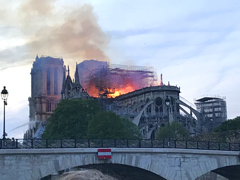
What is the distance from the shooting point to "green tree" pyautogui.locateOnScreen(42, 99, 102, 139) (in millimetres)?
83875

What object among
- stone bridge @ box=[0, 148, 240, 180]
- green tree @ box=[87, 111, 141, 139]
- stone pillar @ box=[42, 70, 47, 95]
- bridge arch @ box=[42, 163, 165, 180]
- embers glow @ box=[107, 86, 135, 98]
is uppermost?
stone pillar @ box=[42, 70, 47, 95]

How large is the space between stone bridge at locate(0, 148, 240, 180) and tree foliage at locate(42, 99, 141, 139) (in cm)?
3210

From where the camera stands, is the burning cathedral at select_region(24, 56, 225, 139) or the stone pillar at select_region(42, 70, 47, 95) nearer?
the burning cathedral at select_region(24, 56, 225, 139)

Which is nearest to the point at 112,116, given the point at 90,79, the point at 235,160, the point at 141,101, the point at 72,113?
the point at 72,113

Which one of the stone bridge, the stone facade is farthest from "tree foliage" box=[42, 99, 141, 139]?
the stone facade

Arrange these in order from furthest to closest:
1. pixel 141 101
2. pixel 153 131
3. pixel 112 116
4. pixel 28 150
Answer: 1. pixel 141 101
2. pixel 153 131
3. pixel 112 116
4. pixel 28 150

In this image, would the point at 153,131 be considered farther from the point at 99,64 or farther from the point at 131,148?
the point at 131,148

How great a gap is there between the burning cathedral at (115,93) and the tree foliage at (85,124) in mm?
33092

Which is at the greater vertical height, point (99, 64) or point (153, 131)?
point (99, 64)

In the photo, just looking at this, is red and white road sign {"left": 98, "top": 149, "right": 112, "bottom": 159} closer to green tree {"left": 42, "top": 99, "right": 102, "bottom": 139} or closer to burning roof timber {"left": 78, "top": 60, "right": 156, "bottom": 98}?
green tree {"left": 42, "top": 99, "right": 102, "bottom": 139}

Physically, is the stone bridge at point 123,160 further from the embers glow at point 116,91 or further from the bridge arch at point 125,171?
the embers glow at point 116,91

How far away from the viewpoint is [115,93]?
15462 cm

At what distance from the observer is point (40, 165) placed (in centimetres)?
3603

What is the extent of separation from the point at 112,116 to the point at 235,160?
127 feet
